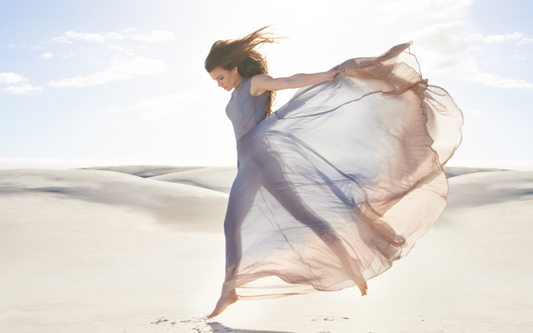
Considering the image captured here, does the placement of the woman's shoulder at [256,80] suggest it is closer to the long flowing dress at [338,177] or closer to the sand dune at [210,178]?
the long flowing dress at [338,177]

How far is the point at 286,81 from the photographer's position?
2.39 metres

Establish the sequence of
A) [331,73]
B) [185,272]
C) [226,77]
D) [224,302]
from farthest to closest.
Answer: [185,272], [226,77], [331,73], [224,302]

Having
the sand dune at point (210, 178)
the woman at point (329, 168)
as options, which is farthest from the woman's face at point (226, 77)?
the sand dune at point (210, 178)

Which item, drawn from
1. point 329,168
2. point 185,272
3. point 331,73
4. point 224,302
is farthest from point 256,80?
point 185,272

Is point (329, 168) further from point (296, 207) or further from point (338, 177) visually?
point (296, 207)

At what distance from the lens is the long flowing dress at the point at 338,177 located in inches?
92.4

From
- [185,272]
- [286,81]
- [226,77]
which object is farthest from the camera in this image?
[185,272]

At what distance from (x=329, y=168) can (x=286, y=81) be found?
0.62 m

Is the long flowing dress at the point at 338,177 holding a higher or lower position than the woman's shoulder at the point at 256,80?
lower

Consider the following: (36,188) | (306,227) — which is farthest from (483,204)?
(36,188)

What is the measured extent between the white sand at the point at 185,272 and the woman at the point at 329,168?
290 millimetres

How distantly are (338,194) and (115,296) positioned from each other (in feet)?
5.84

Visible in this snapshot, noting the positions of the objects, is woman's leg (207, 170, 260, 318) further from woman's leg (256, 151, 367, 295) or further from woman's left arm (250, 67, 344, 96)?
woman's left arm (250, 67, 344, 96)

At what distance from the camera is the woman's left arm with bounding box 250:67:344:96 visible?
2391mm
